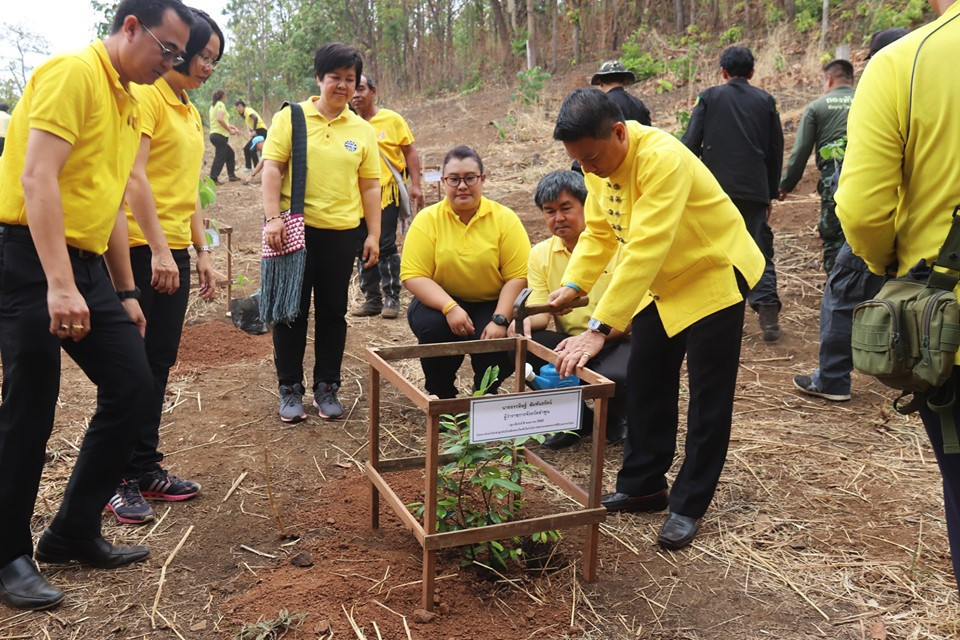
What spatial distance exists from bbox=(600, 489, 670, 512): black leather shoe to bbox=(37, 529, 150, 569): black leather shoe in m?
1.86

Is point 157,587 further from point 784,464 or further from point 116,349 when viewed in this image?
point 784,464

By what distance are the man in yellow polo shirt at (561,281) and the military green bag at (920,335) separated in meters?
2.02

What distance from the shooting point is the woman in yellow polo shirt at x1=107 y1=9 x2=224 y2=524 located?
3086mm

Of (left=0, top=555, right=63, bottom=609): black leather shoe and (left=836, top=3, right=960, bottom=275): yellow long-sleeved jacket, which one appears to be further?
(left=0, top=555, right=63, bottom=609): black leather shoe

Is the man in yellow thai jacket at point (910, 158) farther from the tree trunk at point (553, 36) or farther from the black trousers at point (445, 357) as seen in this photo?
the tree trunk at point (553, 36)

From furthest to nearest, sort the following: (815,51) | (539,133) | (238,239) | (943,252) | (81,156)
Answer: (539,133) < (815,51) < (238,239) < (81,156) < (943,252)

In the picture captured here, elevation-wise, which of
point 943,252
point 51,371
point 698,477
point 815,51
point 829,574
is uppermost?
point 815,51

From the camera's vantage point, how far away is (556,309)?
326 centimetres

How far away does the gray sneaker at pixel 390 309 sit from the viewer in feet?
22.1

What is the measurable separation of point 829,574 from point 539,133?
11.9 m

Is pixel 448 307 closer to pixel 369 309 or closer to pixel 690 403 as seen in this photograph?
pixel 690 403

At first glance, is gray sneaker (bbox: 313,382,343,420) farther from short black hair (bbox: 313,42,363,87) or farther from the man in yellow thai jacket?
the man in yellow thai jacket

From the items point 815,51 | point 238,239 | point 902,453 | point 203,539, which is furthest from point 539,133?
point 203,539

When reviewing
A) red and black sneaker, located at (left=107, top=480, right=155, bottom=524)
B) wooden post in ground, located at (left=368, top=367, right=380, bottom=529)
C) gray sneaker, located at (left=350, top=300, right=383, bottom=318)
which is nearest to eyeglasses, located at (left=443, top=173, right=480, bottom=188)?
wooden post in ground, located at (left=368, top=367, right=380, bottom=529)
